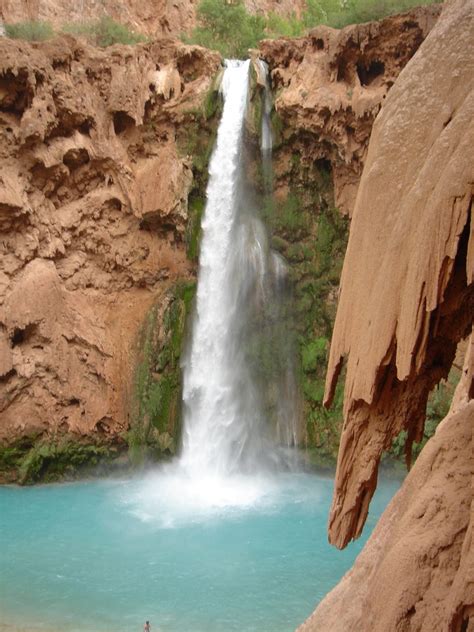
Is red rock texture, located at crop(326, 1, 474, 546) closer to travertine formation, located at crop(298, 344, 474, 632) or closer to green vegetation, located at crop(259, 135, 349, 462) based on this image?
travertine formation, located at crop(298, 344, 474, 632)

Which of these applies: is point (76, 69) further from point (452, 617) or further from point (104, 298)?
point (452, 617)

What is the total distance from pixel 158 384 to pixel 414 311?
13.8 meters

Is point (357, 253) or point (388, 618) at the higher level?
point (357, 253)

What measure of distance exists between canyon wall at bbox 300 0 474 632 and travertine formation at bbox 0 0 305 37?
28428 mm

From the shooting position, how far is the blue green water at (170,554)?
906 cm

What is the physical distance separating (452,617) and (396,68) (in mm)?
14456

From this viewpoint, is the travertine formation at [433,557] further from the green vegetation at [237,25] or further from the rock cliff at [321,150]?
the green vegetation at [237,25]

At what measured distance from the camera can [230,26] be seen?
25812mm

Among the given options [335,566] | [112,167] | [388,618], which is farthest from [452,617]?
[112,167]

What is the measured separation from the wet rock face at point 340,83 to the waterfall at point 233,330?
1459 mm

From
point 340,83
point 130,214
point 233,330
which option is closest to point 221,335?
point 233,330

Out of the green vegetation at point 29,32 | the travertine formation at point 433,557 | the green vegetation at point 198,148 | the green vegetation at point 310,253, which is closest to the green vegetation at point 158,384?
the green vegetation at point 198,148

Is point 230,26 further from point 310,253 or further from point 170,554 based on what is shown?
point 170,554

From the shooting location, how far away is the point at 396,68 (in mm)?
14906
